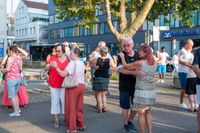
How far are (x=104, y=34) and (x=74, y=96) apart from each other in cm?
5134

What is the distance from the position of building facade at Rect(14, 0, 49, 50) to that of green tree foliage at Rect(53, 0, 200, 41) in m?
64.0

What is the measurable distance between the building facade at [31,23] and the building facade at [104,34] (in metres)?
4.86

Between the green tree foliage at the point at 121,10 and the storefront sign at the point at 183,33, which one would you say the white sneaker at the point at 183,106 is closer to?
the green tree foliage at the point at 121,10

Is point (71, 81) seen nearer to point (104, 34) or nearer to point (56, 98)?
point (56, 98)

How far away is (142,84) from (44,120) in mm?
3043

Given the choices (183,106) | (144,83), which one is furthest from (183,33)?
(144,83)

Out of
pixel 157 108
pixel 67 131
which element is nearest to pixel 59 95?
pixel 67 131

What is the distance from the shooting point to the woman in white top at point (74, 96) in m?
7.05

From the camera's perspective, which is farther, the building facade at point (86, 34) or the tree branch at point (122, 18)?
the building facade at point (86, 34)

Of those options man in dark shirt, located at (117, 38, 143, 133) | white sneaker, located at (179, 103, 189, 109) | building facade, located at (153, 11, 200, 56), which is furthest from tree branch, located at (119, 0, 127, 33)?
building facade, located at (153, 11, 200, 56)

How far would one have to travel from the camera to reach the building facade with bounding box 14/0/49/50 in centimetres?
8100

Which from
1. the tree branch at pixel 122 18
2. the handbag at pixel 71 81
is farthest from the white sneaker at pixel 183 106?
the tree branch at pixel 122 18

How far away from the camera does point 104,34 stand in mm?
58125

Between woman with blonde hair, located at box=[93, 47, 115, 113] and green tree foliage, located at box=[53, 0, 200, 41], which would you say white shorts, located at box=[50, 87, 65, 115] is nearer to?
woman with blonde hair, located at box=[93, 47, 115, 113]
